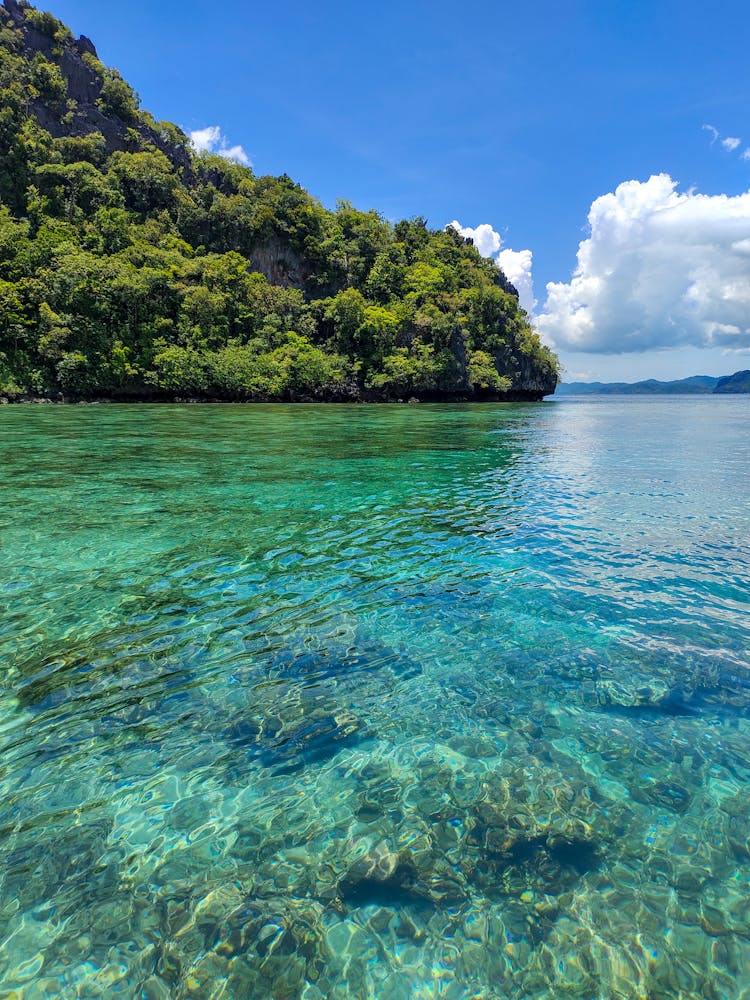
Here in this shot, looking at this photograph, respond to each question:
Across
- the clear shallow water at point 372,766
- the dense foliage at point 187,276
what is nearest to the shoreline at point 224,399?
the dense foliage at point 187,276

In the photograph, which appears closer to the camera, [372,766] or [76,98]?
[372,766]

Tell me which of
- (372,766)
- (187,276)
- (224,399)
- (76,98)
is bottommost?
(372,766)

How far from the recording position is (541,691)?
456 cm

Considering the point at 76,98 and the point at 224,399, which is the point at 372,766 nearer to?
the point at 224,399

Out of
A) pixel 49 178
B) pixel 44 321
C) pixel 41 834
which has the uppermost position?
pixel 49 178

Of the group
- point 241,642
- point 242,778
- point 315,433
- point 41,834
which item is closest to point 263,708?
point 242,778

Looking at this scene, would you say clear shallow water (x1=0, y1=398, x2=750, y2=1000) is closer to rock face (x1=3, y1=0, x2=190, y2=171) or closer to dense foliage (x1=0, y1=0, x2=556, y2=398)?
dense foliage (x1=0, y1=0, x2=556, y2=398)

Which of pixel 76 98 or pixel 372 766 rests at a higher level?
pixel 76 98

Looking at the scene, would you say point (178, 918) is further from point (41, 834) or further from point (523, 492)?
point (523, 492)

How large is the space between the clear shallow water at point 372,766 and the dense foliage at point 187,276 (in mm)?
52764

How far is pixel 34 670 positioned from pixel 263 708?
245cm

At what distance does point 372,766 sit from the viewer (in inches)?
144

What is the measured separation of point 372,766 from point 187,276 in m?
73.0

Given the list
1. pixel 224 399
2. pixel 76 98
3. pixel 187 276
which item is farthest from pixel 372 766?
pixel 76 98
